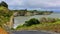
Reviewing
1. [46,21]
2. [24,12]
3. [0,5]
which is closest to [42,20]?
[46,21]

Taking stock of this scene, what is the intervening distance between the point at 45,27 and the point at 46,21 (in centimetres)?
766

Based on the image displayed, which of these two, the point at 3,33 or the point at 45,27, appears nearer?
the point at 3,33

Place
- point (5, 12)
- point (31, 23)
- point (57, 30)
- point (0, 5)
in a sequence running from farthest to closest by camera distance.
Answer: point (0, 5), point (5, 12), point (31, 23), point (57, 30)

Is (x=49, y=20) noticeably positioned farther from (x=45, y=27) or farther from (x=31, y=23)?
(x=45, y=27)

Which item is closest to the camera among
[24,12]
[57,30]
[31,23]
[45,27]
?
[57,30]

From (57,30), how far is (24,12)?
359ft

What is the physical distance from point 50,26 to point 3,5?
32.4 meters

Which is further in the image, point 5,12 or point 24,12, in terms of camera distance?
point 24,12

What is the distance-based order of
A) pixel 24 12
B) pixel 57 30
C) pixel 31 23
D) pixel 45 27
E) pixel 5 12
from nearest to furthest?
pixel 57 30 → pixel 45 27 → pixel 31 23 → pixel 5 12 → pixel 24 12

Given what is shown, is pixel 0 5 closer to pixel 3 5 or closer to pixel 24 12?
A: pixel 3 5

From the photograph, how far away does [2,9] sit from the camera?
6238 centimetres

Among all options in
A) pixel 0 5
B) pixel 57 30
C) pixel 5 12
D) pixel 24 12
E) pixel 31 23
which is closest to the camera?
pixel 57 30

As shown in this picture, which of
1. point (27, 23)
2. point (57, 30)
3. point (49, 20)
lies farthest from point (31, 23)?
point (57, 30)

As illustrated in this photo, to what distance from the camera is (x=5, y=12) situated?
61219 millimetres
